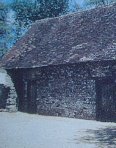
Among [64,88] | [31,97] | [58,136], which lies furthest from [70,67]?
[58,136]

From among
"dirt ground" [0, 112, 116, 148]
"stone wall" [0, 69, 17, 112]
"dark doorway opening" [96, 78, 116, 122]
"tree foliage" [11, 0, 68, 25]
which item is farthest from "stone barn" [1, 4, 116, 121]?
"tree foliage" [11, 0, 68, 25]

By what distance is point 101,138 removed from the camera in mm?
12992

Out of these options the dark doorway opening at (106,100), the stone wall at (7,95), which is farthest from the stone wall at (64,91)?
the stone wall at (7,95)

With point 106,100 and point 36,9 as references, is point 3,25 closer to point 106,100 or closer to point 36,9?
point 36,9

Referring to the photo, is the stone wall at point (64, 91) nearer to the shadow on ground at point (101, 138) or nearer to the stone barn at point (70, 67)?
the stone barn at point (70, 67)

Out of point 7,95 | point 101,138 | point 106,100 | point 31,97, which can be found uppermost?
point 7,95

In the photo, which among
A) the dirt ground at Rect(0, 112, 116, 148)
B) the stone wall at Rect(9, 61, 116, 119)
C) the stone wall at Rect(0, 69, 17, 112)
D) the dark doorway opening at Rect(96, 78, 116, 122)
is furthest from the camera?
the stone wall at Rect(0, 69, 17, 112)

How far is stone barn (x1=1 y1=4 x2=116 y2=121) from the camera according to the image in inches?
751

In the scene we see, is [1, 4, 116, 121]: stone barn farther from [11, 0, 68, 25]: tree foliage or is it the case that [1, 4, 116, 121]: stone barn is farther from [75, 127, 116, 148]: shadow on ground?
[11, 0, 68, 25]: tree foliage

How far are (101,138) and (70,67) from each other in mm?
8326

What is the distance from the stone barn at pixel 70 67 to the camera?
62.6ft

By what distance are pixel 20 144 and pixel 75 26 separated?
47.8ft

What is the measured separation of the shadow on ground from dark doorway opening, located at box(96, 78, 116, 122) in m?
3.10

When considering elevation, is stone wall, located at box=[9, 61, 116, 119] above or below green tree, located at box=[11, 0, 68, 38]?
below
